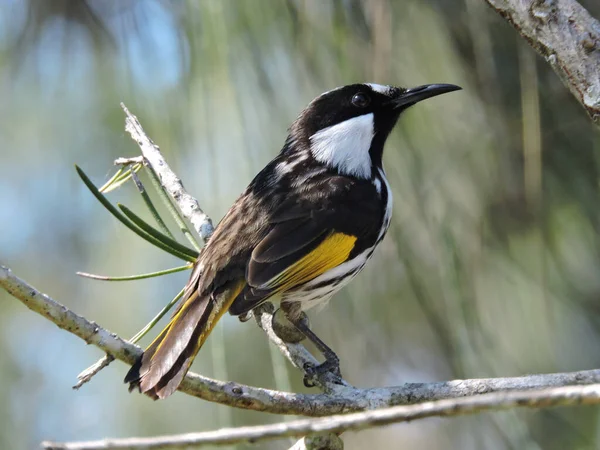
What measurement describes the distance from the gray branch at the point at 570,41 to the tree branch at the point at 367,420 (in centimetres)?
78

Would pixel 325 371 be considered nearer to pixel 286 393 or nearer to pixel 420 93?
pixel 286 393

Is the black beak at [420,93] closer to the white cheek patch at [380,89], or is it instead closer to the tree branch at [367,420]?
the white cheek patch at [380,89]

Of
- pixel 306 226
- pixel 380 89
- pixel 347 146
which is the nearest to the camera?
pixel 306 226

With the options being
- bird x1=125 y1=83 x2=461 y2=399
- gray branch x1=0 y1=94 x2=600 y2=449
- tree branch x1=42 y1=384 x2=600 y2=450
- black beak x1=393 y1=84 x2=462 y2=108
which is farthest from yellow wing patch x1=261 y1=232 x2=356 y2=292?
tree branch x1=42 y1=384 x2=600 y2=450

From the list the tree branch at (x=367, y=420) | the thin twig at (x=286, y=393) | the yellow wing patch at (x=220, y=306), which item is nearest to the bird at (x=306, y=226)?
the yellow wing patch at (x=220, y=306)

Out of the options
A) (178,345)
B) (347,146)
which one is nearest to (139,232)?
(178,345)

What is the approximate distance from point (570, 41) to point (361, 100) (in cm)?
149

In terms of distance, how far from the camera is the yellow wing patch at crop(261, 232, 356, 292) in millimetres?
2477

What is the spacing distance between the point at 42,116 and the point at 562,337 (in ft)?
6.48

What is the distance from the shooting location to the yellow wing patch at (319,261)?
2477 mm

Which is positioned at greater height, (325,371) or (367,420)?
(367,420)

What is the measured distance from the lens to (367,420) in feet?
3.20

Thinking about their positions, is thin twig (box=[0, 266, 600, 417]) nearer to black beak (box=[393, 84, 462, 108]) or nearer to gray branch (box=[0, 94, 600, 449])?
gray branch (box=[0, 94, 600, 449])

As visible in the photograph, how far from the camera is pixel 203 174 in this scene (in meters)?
2.49
